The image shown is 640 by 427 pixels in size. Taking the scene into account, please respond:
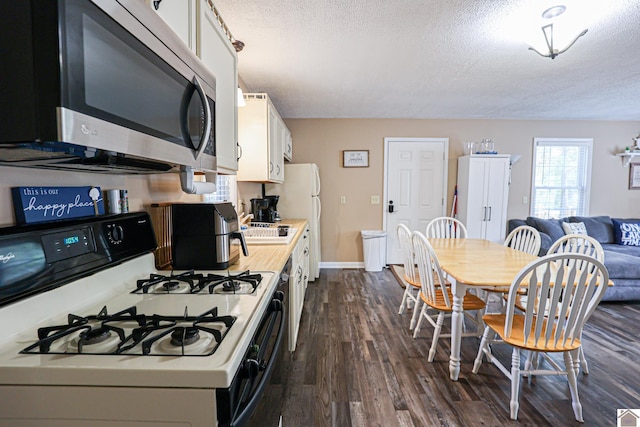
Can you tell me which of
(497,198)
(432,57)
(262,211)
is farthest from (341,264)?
(432,57)

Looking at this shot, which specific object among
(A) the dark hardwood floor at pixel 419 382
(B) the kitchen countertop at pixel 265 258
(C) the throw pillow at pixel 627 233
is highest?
(B) the kitchen countertop at pixel 265 258

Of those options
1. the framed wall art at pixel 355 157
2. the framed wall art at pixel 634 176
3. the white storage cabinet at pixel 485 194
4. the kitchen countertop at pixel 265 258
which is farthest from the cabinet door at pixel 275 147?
the framed wall art at pixel 634 176

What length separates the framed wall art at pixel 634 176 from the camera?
15.4 feet

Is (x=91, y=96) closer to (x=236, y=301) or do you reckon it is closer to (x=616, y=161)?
(x=236, y=301)

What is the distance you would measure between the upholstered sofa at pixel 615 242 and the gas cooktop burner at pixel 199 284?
3.89 m

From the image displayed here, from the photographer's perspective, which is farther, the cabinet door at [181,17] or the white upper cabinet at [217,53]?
the white upper cabinet at [217,53]

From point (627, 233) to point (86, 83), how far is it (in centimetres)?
585

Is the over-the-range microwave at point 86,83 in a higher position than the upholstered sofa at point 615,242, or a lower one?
higher

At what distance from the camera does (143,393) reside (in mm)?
653

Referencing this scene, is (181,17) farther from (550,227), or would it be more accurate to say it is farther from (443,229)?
(550,227)

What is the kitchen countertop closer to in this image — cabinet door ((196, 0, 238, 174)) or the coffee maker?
cabinet door ((196, 0, 238, 174))

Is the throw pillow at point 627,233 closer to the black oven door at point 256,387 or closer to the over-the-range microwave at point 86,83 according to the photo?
the black oven door at point 256,387

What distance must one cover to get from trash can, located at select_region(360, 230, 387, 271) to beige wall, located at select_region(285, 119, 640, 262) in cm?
27

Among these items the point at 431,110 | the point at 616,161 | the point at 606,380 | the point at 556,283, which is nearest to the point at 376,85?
the point at 431,110
